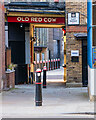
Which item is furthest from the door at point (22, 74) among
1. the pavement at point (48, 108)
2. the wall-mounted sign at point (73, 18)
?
the pavement at point (48, 108)

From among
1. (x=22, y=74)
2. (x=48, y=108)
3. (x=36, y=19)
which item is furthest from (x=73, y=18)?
(x=48, y=108)

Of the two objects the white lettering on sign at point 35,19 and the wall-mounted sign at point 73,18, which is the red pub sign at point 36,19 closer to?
the white lettering on sign at point 35,19

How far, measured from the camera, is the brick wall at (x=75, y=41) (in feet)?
56.1

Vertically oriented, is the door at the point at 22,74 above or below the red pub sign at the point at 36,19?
below

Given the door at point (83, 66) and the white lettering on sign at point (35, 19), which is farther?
the white lettering on sign at point (35, 19)

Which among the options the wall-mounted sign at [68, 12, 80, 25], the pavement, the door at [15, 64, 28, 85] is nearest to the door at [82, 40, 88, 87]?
the wall-mounted sign at [68, 12, 80, 25]

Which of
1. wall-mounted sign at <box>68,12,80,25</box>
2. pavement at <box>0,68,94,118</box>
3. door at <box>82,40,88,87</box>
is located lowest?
pavement at <box>0,68,94,118</box>

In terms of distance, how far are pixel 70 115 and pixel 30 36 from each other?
1272 centimetres

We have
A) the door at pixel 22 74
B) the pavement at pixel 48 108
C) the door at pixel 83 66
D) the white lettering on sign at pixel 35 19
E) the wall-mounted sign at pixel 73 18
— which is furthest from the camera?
the door at pixel 22 74

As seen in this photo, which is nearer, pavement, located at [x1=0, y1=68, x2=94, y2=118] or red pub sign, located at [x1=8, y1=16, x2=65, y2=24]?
pavement, located at [x1=0, y1=68, x2=94, y2=118]

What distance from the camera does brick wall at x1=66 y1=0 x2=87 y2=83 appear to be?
17.1 m

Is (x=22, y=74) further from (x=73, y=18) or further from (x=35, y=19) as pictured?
(x=73, y=18)

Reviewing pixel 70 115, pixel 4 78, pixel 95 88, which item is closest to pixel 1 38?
pixel 4 78

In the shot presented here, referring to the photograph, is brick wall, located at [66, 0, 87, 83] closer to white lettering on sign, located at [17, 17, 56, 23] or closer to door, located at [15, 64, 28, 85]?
white lettering on sign, located at [17, 17, 56, 23]
